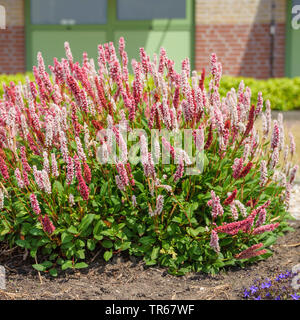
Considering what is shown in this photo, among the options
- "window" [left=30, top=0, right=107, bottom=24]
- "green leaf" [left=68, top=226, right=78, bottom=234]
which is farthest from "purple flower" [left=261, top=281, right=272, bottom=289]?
"window" [left=30, top=0, right=107, bottom=24]

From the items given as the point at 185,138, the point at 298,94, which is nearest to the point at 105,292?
the point at 185,138

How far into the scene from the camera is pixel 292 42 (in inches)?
520

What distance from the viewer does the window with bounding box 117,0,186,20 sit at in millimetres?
13141

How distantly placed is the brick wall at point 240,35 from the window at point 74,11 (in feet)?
8.91

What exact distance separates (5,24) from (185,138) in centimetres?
1112

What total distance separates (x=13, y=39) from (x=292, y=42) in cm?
781

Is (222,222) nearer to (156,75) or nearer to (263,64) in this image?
(156,75)

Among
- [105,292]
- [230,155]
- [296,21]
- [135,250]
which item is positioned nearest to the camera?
[105,292]

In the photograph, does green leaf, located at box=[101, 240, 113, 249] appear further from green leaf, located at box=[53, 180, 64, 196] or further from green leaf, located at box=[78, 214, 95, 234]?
green leaf, located at box=[53, 180, 64, 196]

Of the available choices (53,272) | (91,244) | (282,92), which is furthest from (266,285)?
(282,92)

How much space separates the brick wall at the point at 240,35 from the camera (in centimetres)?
1288

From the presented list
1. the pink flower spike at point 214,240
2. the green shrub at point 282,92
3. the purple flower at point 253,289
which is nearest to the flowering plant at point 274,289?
the purple flower at point 253,289

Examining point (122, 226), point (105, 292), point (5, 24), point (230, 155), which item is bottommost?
point (105, 292)

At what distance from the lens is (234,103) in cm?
353
